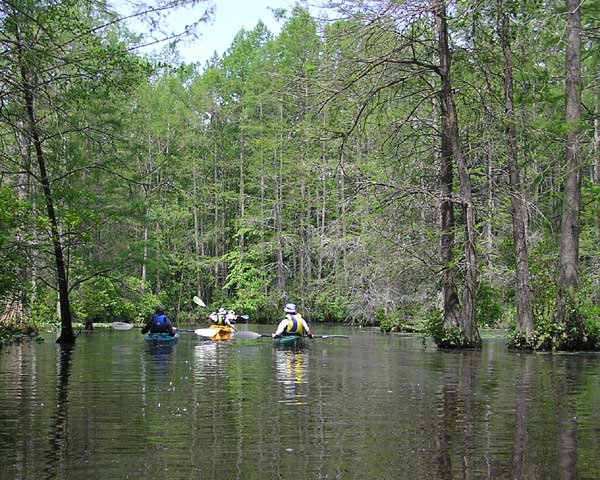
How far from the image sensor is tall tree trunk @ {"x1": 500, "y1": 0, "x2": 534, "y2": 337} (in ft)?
61.4

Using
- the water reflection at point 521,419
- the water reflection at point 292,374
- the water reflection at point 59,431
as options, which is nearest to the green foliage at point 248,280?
the water reflection at point 292,374

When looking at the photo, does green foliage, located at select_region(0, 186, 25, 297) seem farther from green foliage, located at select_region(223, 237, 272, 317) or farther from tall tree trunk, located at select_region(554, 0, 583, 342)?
green foliage, located at select_region(223, 237, 272, 317)

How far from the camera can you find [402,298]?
31.5 meters

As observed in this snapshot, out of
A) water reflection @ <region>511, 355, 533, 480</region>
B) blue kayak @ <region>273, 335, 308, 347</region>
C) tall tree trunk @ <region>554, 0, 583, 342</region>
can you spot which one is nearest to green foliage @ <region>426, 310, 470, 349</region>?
tall tree trunk @ <region>554, 0, 583, 342</region>

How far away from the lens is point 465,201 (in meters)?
18.8

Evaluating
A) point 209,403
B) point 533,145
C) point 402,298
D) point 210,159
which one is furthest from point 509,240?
point 210,159

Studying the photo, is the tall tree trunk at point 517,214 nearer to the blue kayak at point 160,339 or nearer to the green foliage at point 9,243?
the blue kayak at point 160,339

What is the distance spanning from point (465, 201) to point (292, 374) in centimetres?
749

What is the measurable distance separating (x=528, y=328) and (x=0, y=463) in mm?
14896

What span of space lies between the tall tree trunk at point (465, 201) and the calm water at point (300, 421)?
4264mm

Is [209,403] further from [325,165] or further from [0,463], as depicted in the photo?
[325,165]

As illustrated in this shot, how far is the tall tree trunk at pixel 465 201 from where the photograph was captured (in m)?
19.0

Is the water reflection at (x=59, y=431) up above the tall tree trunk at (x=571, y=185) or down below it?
below

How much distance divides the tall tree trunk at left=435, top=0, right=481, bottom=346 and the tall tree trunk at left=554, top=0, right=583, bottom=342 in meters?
1.96
